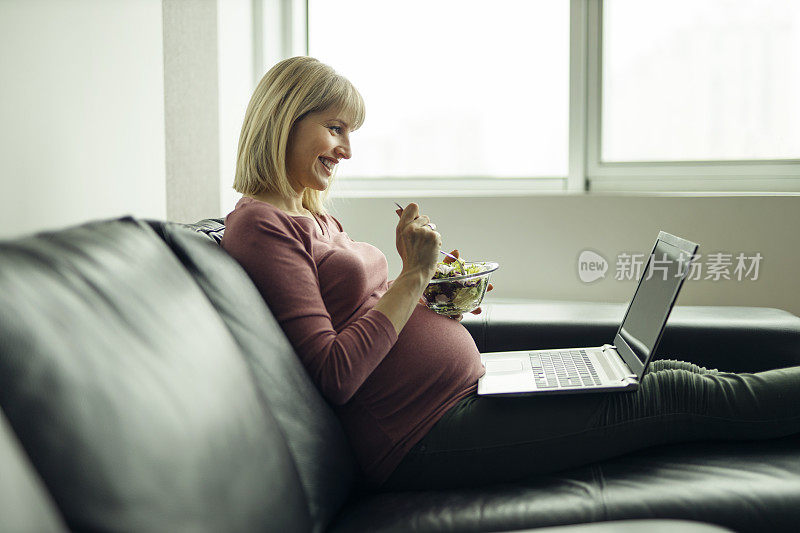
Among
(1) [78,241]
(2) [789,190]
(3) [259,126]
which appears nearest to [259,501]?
(1) [78,241]

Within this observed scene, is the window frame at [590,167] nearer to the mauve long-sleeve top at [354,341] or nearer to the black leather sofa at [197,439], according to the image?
the mauve long-sleeve top at [354,341]

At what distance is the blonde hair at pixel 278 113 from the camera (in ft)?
4.33

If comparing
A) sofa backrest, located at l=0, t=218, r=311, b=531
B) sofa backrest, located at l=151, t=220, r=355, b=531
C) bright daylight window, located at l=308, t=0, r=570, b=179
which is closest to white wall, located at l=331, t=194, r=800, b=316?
bright daylight window, located at l=308, t=0, r=570, b=179

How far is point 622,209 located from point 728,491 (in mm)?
1442

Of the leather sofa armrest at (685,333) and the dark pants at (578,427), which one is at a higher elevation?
the leather sofa armrest at (685,333)

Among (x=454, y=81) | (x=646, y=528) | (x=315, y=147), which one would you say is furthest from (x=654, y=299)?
(x=454, y=81)

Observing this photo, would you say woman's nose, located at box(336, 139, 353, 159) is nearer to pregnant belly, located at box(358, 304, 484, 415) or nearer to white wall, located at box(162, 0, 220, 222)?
pregnant belly, located at box(358, 304, 484, 415)

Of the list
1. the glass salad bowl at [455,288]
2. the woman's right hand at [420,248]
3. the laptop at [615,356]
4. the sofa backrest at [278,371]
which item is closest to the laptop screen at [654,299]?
the laptop at [615,356]

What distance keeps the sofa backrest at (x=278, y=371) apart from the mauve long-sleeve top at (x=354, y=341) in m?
0.04

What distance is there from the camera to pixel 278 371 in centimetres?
98

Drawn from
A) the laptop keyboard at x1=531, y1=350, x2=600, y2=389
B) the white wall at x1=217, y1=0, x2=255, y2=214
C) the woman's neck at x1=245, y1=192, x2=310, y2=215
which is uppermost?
the white wall at x1=217, y1=0, x2=255, y2=214

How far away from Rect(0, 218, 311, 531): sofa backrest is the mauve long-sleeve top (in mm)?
203

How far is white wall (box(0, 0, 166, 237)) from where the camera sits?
1.08m

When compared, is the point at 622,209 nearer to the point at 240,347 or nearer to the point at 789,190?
the point at 789,190
